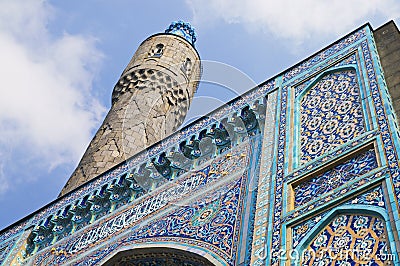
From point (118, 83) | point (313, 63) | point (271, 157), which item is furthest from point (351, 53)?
point (118, 83)

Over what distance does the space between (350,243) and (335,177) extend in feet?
2.30

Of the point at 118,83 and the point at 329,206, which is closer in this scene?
the point at 329,206

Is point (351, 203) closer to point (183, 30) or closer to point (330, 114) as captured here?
point (330, 114)

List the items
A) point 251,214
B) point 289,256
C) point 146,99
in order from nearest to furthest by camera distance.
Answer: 1. point 289,256
2. point 251,214
3. point 146,99

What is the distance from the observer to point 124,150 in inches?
343

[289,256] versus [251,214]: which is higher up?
[251,214]

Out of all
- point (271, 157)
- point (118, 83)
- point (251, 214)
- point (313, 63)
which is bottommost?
point (251, 214)

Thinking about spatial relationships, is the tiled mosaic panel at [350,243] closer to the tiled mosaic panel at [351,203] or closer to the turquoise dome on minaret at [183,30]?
the tiled mosaic panel at [351,203]

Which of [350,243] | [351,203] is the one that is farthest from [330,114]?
[350,243]

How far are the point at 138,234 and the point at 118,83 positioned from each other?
5504mm

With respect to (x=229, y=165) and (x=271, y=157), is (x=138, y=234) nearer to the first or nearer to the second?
(x=229, y=165)

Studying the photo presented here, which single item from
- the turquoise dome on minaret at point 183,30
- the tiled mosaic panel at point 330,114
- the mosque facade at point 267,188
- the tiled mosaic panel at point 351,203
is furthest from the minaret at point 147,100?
the tiled mosaic panel at point 351,203

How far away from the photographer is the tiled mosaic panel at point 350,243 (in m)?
3.34

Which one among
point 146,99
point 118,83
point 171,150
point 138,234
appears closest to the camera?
point 138,234
